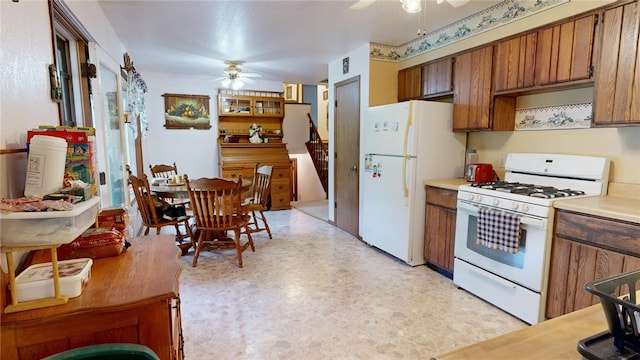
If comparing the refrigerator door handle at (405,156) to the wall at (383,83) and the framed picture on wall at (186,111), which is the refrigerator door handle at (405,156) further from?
the framed picture on wall at (186,111)

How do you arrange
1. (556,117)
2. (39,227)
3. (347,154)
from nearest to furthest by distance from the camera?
(39,227) < (556,117) < (347,154)

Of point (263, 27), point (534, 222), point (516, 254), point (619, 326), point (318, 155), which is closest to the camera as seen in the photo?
point (619, 326)

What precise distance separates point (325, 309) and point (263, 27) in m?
2.69

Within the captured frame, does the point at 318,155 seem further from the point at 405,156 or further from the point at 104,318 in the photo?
the point at 104,318

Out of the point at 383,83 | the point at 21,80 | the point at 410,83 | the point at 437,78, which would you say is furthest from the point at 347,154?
the point at 21,80

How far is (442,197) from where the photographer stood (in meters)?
3.02

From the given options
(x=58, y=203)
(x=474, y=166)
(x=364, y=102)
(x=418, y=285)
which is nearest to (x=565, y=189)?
(x=474, y=166)

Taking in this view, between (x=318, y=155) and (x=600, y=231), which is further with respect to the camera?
(x=318, y=155)

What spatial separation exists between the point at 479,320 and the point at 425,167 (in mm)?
1437

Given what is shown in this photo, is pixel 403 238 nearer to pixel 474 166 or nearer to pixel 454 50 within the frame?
pixel 474 166

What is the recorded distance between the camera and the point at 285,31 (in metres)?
A: 3.33

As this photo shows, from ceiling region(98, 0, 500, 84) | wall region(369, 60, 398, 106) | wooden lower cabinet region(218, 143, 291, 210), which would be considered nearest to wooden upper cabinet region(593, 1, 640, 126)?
ceiling region(98, 0, 500, 84)

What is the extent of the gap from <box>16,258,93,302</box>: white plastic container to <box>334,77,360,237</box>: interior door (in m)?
3.34

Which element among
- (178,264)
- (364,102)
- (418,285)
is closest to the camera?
(178,264)
